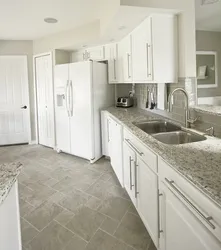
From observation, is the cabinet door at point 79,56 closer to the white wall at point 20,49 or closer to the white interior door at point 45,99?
the white interior door at point 45,99

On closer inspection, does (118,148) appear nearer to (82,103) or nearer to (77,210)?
(77,210)

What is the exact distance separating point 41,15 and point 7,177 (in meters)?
3.10

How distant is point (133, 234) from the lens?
205 centimetres

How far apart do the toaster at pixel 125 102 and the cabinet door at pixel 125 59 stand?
0.52m

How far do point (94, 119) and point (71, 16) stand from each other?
169cm

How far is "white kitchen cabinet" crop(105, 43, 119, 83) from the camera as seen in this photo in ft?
13.0

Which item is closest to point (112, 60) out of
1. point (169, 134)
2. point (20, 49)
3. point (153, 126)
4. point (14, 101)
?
point (153, 126)

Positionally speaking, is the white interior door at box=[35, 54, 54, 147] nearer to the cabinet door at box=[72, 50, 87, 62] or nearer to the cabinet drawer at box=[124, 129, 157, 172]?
the cabinet door at box=[72, 50, 87, 62]

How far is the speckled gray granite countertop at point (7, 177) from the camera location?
1.07 meters

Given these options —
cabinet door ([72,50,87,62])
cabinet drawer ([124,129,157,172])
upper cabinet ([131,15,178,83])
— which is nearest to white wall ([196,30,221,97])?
upper cabinet ([131,15,178,83])

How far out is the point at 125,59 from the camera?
3.56 m

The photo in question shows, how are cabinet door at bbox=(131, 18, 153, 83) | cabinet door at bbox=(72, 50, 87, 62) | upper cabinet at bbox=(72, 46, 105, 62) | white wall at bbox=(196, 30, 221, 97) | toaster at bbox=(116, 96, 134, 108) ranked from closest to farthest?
white wall at bbox=(196, 30, 221, 97), cabinet door at bbox=(131, 18, 153, 83), toaster at bbox=(116, 96, 134, 108), upper cabinet at bbox=(72, 46, 105, 62), cabinet door at bbox=(72, 50, 87, 62)

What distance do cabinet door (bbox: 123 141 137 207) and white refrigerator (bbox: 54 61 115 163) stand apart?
135 cm

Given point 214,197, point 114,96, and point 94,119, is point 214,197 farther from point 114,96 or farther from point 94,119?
point 114,96
